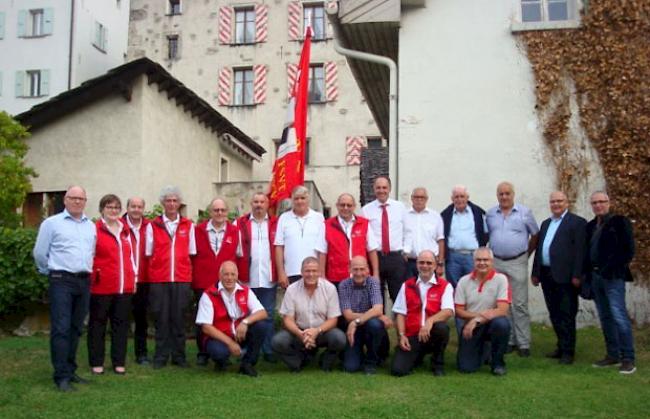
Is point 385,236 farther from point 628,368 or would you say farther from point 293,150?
point 628,368

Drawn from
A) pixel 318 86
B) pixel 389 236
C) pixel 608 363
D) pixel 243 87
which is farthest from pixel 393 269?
pixel 243 87

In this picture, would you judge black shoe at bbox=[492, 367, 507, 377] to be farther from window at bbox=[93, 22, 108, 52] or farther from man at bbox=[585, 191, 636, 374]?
window at bbox=[93, 22, 108, 52]

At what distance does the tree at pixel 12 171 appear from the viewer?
51.4 feet

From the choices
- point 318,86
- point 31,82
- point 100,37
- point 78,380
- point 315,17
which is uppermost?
point 315,17

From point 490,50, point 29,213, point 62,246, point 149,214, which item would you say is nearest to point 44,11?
point 29,213

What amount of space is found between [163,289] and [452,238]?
3.06m

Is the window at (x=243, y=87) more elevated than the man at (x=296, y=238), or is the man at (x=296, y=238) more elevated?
the window at (x=243, y=87)

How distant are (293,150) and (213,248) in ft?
8.33

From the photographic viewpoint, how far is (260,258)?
23.8 feet

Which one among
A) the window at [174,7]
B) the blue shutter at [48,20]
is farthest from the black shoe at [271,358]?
the blue shutter at [48,20]

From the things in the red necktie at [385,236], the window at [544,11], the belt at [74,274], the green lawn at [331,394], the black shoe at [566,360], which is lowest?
the green lawn at [331,394]

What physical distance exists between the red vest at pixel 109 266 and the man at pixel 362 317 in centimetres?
201

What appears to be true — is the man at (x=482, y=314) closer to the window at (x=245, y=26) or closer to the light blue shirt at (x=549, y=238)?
the light blue shirt at (x=549, y=238)

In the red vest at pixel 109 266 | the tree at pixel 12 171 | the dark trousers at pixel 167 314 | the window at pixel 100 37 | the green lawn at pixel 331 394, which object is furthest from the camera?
the window at pixel 100 37
